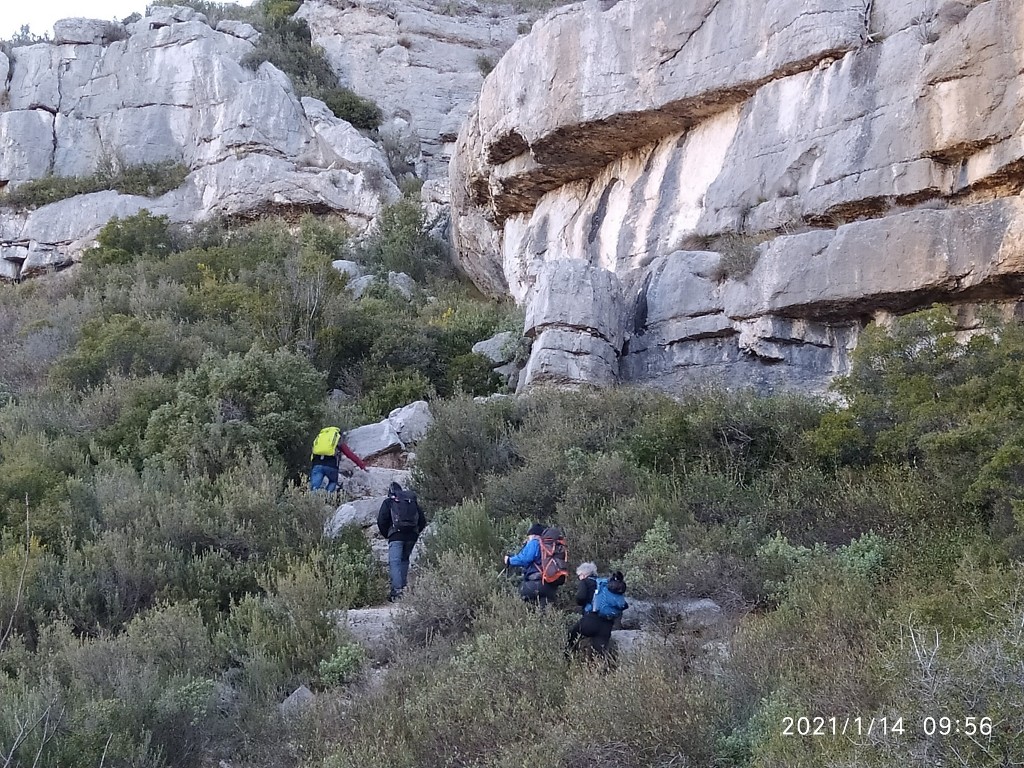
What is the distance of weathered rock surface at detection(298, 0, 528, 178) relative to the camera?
28.2 m

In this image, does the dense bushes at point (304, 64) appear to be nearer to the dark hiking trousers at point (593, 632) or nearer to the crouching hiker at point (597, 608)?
the crouching hiker at point (597, 608)

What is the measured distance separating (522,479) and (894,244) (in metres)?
5.22

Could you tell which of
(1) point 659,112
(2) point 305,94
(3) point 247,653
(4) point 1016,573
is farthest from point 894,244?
(2) point 305,94

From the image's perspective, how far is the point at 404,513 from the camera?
313 inches

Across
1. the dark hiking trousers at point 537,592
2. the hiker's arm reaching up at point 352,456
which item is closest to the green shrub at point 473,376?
the hiker's arm reaching up at point 352,456

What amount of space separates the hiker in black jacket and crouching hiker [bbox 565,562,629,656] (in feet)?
6.74

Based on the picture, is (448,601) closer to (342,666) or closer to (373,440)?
(342,666)

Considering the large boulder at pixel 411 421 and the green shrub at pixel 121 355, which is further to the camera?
the green shrub at pixel 121 355

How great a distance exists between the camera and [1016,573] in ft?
16.8

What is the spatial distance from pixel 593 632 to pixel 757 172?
346 inches

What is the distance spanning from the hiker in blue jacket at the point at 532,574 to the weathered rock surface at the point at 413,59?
22.2 meters

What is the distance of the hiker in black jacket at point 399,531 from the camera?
7.83m

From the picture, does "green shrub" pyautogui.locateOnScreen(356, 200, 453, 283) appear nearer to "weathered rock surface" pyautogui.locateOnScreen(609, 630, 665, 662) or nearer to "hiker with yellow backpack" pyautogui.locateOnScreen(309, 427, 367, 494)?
"hiker with yellow backpack" pyautogui.locateOnScreen(309, 427, 367, 494)

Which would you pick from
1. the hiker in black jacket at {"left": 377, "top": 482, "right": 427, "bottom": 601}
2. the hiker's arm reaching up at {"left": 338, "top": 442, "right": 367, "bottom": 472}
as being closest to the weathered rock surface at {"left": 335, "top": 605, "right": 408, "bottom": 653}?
the hiker in black jacket at {"left": 377, "top": 482, "right": 427, "bottom": 601}
